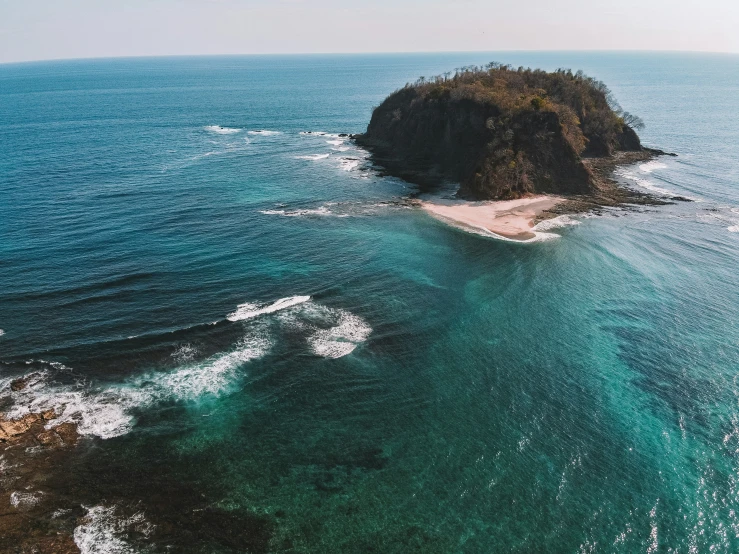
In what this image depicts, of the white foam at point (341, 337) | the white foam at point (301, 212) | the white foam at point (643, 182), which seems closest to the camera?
the white foam at point (341, 337)

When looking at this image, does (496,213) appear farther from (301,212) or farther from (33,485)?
(33,485)

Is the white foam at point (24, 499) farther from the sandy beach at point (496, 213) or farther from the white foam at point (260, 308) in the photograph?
the sandy beach at point (496, 213)

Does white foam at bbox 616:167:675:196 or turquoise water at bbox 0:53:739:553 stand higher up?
white foam at bbox 616:167:675:196

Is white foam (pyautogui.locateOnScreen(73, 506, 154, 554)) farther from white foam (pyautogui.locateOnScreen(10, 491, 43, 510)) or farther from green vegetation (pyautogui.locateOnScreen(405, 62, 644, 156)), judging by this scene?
green vegetation (pyautogui.locateOnScreen(405, 62, 644, 156))

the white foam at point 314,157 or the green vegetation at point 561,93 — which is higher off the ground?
the green vegetation at point 561,93

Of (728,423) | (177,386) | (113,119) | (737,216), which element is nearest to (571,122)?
(737,216)

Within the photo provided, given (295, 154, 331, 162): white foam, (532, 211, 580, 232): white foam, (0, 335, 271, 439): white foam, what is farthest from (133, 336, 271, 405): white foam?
(295, 154, 331, 162): white foam

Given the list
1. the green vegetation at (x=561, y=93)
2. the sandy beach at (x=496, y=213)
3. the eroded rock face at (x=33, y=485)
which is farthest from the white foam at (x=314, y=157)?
the eroded rock face at (x=33, y=485)
